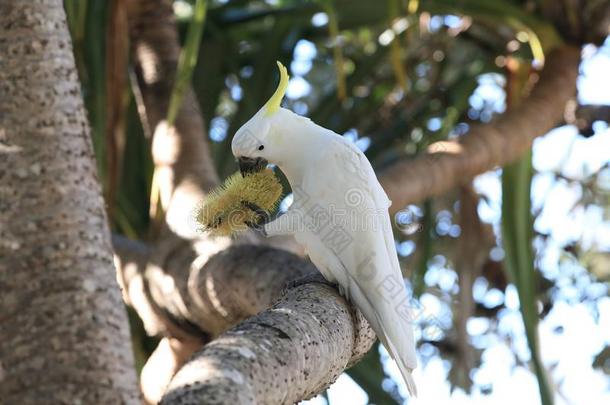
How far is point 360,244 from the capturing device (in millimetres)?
1531

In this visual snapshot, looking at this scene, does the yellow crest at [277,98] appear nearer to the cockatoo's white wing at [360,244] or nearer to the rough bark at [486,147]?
the cockatoo's white wing at [360,244]

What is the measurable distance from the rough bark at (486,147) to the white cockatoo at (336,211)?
520 millimetres

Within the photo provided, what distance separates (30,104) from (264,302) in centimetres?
74

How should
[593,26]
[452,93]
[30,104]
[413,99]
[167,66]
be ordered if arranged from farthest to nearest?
[413,99] < [452,93] < [593,26] < [167,66] < [30,104]

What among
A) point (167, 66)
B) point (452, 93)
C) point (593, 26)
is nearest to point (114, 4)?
point (167, 66)


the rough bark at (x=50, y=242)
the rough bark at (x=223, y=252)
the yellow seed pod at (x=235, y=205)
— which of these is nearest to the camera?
the rough bark at (x=50, y=242)

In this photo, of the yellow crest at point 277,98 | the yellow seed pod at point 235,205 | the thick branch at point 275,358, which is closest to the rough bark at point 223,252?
the thick branch at point 275,358

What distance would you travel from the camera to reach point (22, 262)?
33.5 inches

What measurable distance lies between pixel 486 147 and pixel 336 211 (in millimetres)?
816

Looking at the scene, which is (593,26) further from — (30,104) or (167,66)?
(30,104)

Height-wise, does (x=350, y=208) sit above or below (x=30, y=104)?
below

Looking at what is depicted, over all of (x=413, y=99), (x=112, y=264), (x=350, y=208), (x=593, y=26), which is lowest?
(x=413, y=99)

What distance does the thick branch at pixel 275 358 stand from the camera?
0.85 m

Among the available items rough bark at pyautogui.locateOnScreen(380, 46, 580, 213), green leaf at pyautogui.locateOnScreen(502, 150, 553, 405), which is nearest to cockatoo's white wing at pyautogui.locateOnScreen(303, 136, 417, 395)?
rough bark at pyautogui.locateOnScreen(380, 46, 580, 213)
